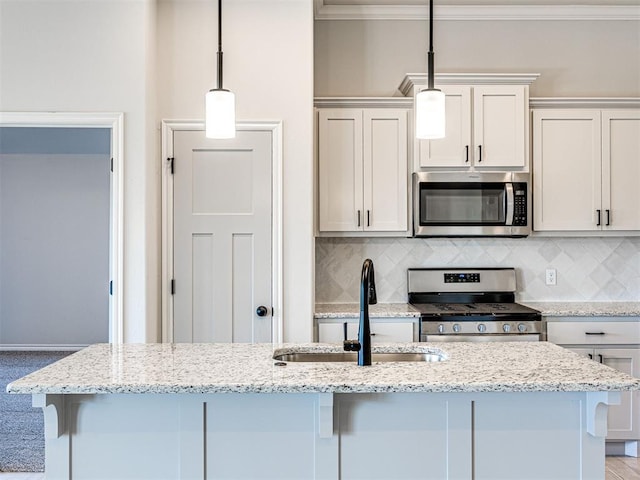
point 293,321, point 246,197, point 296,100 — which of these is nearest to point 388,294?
point 293,321

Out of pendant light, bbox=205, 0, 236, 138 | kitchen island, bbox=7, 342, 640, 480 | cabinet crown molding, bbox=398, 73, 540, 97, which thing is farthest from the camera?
cabinet crown molding, bbox=398, 73, 540, 97

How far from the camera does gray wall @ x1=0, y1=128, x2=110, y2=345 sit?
664 cm

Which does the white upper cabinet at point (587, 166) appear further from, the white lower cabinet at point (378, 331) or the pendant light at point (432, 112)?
the pendant light at point (432, 112)

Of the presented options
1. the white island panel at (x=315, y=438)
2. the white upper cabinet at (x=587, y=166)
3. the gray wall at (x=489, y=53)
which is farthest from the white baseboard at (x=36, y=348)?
the white upper cabinet at (x=587, y=166)

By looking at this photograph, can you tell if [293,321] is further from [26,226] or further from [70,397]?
[26,226]

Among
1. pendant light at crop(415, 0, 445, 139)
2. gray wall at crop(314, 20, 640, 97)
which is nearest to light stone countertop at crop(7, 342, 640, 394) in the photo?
pendant light at crop(415, 0, 445, 139)

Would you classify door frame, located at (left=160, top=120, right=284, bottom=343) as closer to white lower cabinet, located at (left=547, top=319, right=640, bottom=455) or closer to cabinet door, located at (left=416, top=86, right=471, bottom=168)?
cabinet door, located at (left=416, top=86, right=471, bottom=168)

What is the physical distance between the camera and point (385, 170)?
137 inches

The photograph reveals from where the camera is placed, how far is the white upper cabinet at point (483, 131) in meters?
3.39

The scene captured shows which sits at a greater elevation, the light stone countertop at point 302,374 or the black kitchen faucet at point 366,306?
the black kitchen faucet at point 366,306

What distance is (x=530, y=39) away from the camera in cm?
384

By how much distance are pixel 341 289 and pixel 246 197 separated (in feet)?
3.57

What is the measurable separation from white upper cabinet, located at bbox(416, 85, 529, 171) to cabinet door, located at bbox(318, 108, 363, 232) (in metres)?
0.45

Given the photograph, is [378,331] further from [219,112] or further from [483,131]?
[219,112]
